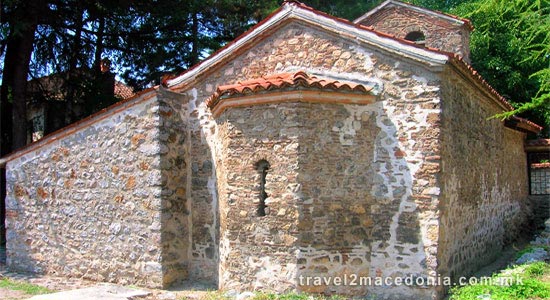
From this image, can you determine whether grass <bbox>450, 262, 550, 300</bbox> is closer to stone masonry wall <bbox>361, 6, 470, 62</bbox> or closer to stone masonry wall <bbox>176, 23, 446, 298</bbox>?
stone masonry wall <bbox>176, 23, 446, 298</bbox>

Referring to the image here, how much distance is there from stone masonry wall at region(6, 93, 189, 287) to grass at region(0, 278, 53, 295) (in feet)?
2.40

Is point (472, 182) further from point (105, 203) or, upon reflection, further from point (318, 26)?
point (105, 203)

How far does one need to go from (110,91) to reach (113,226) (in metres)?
7.44

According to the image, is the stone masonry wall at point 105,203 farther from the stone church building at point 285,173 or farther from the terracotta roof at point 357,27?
the terracotta roof at point 357,27

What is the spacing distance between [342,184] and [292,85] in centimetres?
153

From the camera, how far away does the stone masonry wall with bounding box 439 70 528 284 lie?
6695 mm

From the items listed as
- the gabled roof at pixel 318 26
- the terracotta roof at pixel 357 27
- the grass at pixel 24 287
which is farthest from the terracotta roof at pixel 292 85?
the grass at pixel 24 287

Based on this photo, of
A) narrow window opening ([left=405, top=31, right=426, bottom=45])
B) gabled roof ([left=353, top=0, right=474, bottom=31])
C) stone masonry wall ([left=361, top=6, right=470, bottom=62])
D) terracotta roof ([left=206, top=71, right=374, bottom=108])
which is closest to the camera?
terracotta roof ([left=206, top=71, right=374, bottom=108])

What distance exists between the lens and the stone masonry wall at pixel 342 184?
6402 millimetres

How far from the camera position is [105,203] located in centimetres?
825

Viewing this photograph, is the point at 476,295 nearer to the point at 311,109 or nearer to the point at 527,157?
the point at 311,109

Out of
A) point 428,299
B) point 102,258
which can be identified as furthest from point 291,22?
point 102,258

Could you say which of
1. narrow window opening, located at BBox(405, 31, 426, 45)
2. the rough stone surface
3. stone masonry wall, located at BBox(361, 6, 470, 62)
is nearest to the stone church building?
the rough stone surface

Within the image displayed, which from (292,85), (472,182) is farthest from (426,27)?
(292,85)
